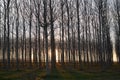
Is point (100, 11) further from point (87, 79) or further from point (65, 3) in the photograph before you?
point (87, 79)

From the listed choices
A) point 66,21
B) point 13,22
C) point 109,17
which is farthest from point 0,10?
point 109,17

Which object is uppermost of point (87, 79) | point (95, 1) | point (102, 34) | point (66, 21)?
point (95, 1)

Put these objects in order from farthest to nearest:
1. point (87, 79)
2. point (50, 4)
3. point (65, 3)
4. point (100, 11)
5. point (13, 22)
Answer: point (13, 22), point (65, 3), point (100, 11), point (50, 4), point (87, 79)

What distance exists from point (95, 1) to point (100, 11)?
2.24m

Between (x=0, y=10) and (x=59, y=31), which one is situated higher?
(x=0, y=10)

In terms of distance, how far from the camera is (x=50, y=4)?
2406 cm

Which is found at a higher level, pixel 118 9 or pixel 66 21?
pixel 118 9

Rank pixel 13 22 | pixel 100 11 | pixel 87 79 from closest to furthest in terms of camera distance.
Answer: pixel 87 79 < pixel 100 11 < pixel 13 22

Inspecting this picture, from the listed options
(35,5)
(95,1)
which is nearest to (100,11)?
(95,1)

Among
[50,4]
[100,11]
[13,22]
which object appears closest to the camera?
[50,4]

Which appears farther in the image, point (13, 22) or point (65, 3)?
point (13, 22)

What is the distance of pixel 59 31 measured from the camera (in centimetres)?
3550

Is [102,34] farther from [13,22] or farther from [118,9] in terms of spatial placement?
[13,22]

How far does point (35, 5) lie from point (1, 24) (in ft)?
24.4
